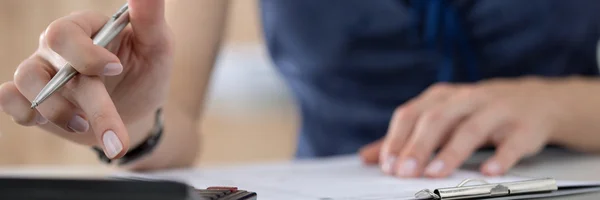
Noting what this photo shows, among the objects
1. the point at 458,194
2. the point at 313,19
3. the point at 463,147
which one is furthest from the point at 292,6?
the point at 458,194

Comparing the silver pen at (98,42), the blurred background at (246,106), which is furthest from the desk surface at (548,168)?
the blurred background at (246,106)

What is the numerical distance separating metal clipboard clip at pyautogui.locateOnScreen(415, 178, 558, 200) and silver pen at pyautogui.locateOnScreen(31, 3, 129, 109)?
0.54ft

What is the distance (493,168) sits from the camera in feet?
1.57

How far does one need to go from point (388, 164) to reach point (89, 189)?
30cm

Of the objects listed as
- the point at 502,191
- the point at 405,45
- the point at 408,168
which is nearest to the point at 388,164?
the point at 408,168

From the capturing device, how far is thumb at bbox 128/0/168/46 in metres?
0.35

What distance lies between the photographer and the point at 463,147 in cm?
50

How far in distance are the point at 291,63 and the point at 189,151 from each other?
216 millimetres

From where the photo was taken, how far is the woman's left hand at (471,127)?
489mm

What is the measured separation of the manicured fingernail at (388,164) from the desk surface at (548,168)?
62mm

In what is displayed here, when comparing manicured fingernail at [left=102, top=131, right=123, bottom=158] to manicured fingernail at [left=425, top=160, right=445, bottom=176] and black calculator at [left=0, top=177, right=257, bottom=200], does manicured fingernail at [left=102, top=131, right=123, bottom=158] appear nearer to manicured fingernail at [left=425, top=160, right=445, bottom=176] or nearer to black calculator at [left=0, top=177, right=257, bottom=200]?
black calculator at [left=0, top=177, right=257, bottom=200]

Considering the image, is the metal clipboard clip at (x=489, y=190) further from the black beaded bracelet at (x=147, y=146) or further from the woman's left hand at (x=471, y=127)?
the black beaded bracelet at (x=147, y=146)

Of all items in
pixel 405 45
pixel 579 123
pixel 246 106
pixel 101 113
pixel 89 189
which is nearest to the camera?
pixel 89 189

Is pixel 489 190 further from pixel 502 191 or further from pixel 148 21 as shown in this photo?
pixel 148 21
